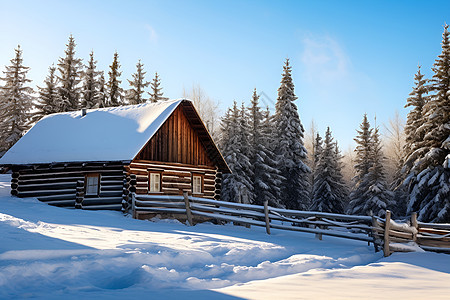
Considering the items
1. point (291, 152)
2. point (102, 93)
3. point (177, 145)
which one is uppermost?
point (102, 93)

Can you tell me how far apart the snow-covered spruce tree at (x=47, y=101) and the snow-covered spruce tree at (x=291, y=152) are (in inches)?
905

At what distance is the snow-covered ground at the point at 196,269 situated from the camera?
6.24 m

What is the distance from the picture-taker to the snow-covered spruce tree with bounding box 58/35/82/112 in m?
41.3

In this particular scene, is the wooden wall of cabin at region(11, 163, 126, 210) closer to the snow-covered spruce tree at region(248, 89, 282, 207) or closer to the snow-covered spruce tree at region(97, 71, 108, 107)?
the snow-covered spruce tree at region(248, 89, 282, 207)

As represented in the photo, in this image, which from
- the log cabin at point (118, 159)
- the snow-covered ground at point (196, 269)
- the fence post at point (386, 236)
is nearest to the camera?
the snow-covered ground at point (196, 269)

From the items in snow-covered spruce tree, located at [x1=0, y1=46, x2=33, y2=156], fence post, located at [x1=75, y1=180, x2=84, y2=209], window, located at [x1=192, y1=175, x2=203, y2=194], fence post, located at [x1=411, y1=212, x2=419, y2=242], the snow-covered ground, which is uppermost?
snow-covered spruce tree, located at [x1=0, y1=46, x2=33, y2=156]

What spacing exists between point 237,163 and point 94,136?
1439cm

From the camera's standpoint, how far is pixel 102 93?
44281mm

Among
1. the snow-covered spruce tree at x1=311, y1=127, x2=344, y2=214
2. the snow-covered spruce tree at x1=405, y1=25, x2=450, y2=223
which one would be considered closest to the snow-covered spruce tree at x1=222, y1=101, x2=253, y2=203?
the snow-covered spruce tree at x1=311, y1=127, x2=344, y2=214

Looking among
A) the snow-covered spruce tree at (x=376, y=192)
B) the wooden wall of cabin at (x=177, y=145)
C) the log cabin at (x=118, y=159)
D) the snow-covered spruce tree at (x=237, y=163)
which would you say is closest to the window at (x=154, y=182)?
the log cabin at (x=118, y=159)

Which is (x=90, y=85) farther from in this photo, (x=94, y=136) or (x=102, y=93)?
(x=94, y=136)

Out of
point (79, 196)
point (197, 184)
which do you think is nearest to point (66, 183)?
point (79, 196)

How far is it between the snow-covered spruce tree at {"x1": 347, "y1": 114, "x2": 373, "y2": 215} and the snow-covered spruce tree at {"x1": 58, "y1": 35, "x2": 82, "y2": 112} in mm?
29797

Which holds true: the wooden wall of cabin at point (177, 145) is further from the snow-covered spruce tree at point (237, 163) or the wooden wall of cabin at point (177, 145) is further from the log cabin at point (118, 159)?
the snow-covered spruce tree at point (237, 163)
